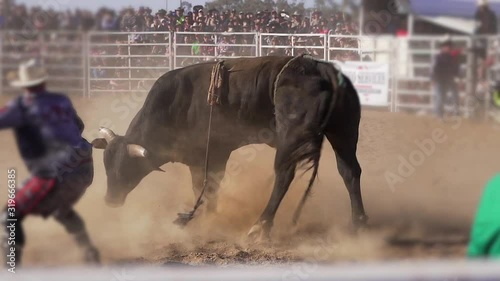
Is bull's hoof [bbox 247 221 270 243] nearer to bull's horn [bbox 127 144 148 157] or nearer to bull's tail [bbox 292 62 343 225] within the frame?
bull's tail [bbox 292 62 343 225]

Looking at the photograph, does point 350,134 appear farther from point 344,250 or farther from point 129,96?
point 129,96

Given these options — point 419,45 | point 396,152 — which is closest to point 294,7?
point 419,45

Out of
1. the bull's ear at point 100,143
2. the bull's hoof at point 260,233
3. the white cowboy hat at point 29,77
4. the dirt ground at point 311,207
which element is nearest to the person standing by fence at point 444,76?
the dirt ground at point 311,207

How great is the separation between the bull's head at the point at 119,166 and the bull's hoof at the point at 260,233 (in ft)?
4.09

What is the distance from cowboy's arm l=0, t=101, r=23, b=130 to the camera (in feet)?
14.0

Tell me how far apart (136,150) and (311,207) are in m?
1.91

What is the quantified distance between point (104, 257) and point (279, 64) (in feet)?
7.73

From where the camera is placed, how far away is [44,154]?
450 centimetres

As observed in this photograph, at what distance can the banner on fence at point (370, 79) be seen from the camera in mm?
10969

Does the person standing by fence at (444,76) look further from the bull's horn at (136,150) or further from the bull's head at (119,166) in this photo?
the bull's horn at (136,150)

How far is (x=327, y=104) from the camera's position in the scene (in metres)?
6.48

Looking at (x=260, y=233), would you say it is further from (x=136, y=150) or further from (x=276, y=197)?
(x=136, y=150)

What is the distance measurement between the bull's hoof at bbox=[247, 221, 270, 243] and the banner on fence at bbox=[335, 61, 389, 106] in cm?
500

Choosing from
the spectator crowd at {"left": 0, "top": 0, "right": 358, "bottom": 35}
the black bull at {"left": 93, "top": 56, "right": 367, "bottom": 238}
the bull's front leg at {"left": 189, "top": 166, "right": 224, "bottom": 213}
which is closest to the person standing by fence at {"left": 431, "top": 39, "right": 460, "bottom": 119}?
the spectator crowd at {"left": 0, "top": 0, "right": 358, "bottom": 35}
